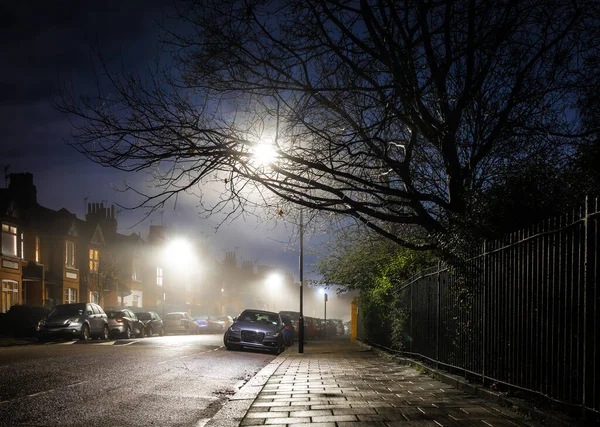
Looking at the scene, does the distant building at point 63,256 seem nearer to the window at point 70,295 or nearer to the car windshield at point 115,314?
the window at point 70,295

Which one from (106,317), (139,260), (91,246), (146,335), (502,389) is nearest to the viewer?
(502,389)

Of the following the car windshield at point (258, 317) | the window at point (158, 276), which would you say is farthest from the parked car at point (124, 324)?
the window at point (158, 276)

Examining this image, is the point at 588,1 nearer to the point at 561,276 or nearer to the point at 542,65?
the point at 542,65

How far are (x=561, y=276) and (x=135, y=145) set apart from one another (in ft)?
21.3

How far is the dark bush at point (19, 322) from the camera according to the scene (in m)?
27.3

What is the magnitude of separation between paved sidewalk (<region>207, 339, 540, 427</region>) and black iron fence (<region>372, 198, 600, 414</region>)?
56cm

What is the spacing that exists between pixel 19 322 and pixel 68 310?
339 cm

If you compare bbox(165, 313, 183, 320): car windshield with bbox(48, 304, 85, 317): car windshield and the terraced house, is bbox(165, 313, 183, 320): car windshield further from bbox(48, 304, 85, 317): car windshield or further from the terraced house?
bbox(48, 304, 85, 317): car windshield

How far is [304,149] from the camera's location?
998 centimetres

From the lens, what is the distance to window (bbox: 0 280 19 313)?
35.7 meters

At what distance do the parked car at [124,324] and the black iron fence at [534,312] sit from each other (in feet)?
72.7

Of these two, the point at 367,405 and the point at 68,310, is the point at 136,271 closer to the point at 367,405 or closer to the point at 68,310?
the point at 68,310

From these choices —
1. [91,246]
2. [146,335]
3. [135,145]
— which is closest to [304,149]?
[135,145]

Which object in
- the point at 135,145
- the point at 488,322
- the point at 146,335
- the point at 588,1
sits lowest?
the point at 146,335
